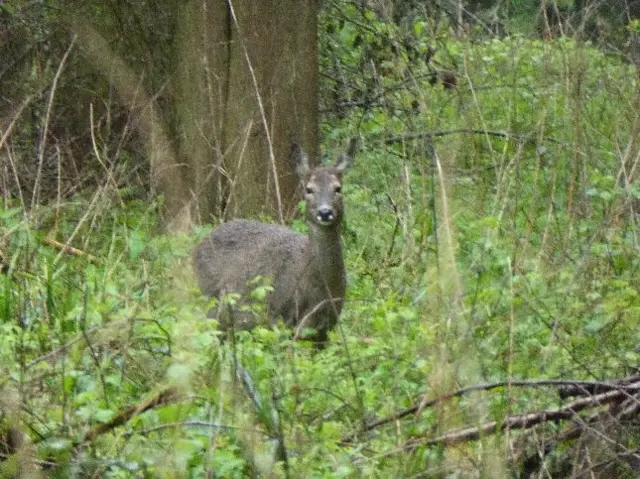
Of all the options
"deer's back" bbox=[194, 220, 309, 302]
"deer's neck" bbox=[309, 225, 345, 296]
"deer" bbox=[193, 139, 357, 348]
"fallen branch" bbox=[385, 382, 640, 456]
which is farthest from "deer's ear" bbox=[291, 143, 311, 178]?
"fallen branch" bbox=[385, 382, 640, 456]

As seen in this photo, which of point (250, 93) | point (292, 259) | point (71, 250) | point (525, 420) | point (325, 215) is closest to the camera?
point (525, 420)

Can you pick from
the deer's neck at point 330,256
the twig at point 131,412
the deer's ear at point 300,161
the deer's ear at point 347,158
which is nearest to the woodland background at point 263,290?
the twig at point 131,412

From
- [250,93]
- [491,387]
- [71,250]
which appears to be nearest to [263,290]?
[491,387]

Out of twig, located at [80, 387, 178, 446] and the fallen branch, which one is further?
the fallen branch

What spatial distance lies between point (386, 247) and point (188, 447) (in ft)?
14.4

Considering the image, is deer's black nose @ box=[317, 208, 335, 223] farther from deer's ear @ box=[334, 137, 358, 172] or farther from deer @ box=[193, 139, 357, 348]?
deer's ear @ box=[334, 137, 358, 172]

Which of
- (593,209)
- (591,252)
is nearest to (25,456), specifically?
(591,252)

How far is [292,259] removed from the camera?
7.82 metres

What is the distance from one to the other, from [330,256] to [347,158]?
0.69 m

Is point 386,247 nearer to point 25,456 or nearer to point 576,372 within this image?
point 576,372

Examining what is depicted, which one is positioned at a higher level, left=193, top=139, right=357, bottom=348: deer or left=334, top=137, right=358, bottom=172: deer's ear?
left=334, top=137, right=358, bottom=172: deer's ear

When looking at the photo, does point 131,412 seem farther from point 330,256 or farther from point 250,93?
point 250,93

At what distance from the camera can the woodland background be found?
4203mm

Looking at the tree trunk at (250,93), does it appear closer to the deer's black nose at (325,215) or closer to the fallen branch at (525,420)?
the deer's black nose at (325,215)
